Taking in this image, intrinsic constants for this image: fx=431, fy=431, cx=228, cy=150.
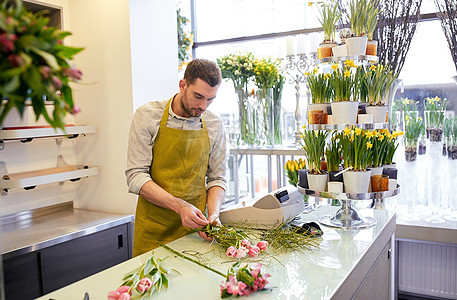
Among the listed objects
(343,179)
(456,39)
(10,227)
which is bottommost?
(10,227)

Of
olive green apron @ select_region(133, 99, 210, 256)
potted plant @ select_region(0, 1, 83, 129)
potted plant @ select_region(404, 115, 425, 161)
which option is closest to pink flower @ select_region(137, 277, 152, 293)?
potted plant @ select_region(0, 1, 83, 129)

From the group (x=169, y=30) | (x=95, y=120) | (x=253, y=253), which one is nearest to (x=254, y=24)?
(x=169, y=30)

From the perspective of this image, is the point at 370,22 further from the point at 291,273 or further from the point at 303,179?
the point at 291,273

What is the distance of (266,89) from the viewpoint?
385 centimetres

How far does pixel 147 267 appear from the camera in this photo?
1.48 m

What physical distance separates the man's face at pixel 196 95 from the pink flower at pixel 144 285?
1.10 m

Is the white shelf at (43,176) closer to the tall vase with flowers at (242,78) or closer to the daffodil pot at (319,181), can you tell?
the tall vase with flowers at (242,78)

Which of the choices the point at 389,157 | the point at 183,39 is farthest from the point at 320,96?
the point at 183,39

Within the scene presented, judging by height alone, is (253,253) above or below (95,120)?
below

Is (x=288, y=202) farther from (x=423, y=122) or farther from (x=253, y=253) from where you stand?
(x=423, y=122)

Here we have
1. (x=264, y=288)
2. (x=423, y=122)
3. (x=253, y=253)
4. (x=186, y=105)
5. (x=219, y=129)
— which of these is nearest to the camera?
(x=264, y=288)

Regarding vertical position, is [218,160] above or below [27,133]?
below

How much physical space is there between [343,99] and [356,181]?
0.43 m

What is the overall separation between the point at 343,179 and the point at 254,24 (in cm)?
317
